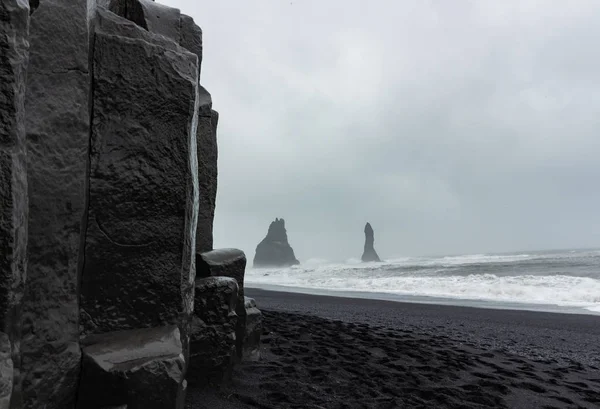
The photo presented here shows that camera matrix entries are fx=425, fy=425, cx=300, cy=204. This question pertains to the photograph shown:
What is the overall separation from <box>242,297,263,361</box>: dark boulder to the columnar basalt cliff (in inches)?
65.6

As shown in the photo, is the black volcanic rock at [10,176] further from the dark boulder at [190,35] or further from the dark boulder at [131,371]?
the dark boulder at [190,35]

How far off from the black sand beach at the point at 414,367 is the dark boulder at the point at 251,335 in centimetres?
14

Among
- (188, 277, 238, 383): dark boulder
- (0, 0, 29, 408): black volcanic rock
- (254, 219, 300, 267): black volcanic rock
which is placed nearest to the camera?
(0, 0, 29, 408): black volcanic rock

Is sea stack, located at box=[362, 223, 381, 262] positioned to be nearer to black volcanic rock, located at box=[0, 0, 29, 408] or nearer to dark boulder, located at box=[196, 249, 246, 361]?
dark boulder, located at box=[196, 249, 246, 361]

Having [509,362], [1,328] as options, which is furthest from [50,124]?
[509,362]

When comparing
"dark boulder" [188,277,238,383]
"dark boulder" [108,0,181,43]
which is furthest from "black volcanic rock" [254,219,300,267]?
"dark boulder" [108,0,181,43]

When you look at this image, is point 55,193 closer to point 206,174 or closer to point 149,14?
point 149,14

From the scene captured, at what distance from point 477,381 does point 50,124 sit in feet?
13.6

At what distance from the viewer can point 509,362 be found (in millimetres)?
5059

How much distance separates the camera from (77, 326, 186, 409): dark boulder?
1.97 m

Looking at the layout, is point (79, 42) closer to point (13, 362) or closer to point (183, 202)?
point (183, 202)

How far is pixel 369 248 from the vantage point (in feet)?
243

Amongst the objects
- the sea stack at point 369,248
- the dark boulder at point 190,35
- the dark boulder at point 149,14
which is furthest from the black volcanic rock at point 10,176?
the sea stack at point 369,248

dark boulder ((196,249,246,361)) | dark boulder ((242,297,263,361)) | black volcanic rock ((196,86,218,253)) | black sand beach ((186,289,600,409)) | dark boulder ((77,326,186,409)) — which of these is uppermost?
black volcanic rock ((196,86,218,253))
